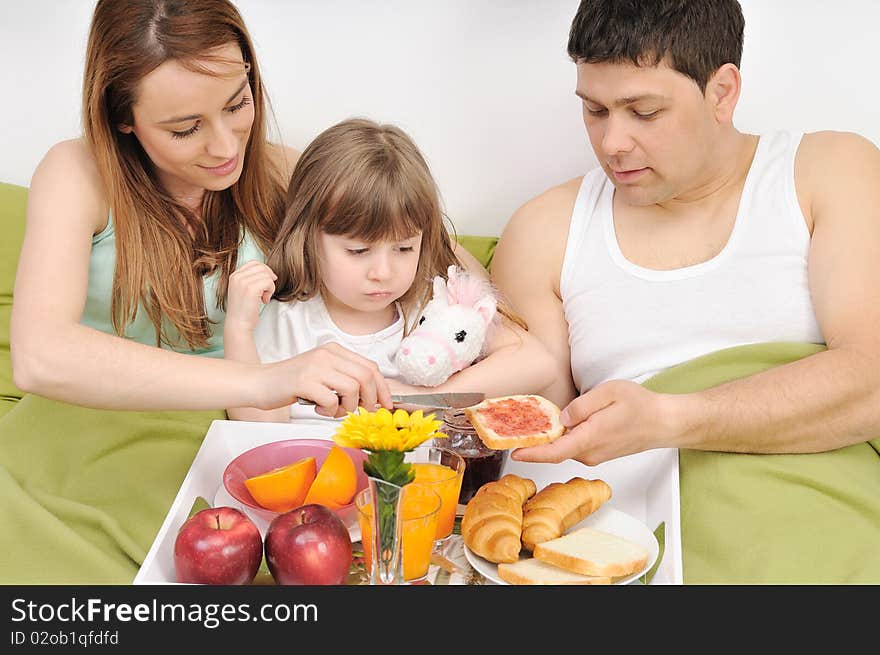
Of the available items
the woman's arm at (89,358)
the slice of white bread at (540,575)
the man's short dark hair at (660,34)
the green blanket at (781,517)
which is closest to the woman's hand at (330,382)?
the woman's arm at (89,358)

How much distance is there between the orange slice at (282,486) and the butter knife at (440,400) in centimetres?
23

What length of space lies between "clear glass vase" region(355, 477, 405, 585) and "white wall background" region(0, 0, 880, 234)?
1.36 m

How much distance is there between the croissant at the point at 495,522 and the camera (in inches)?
52.2

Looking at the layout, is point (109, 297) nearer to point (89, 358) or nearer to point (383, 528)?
point (89, 358)

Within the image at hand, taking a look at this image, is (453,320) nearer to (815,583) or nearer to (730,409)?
(730,409)

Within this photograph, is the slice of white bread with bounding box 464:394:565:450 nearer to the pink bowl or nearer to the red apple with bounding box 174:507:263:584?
the pink bowl

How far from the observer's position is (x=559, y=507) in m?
1.41

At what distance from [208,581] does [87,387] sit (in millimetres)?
526

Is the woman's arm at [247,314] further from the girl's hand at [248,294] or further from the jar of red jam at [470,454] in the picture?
the jar of red jam at [470,454]

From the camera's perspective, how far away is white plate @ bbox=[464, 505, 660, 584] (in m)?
1.31

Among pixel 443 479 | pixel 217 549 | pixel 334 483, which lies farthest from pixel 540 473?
pixel 217 549

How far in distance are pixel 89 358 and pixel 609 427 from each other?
0.84m

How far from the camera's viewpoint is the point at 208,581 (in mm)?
1264
